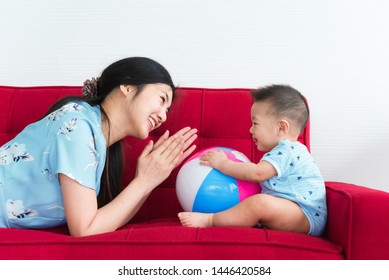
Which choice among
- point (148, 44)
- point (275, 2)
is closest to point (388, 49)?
point (275, 2)

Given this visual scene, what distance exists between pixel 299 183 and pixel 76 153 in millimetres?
705

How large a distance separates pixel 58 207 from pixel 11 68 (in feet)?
3.58

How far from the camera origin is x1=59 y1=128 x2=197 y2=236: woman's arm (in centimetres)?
135

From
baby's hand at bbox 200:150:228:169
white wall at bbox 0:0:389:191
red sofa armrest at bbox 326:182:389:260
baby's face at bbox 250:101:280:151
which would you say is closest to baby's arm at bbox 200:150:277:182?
baby's hand at bbox 200:150:228:169

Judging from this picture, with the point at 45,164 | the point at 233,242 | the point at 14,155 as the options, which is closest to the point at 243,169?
the point at 233,242

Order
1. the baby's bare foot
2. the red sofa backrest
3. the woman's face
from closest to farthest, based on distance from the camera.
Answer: the baby's bare foot
the woman's face
the red sofa backrest

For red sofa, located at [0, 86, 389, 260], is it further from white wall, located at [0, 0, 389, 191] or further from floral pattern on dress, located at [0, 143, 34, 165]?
white wall, located at [0, 0, 389, 191]

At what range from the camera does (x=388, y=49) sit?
2.20 meters

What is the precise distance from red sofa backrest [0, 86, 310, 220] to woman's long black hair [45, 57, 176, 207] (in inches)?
4.6

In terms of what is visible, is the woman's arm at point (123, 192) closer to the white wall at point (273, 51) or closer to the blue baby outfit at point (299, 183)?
the blue baby outfit at point (299, 183)

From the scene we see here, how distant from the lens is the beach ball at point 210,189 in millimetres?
1494

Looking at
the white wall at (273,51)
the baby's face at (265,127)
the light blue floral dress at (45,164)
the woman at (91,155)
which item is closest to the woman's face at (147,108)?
the woman at (91,155)
